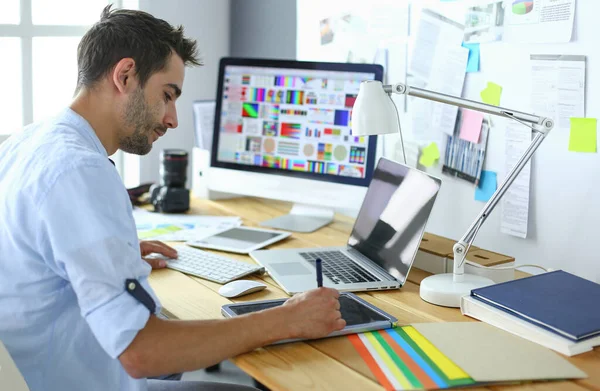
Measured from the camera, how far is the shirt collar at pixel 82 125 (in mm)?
1377

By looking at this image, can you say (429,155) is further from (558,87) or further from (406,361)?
(406,361)

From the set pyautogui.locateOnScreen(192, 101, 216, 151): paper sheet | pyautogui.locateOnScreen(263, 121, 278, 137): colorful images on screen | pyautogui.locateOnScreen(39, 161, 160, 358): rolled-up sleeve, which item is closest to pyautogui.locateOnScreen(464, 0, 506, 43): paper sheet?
pyautogui.locateOnScreen(263, 121, 278, 137): colorful images on screen

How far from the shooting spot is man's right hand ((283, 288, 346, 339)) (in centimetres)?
131

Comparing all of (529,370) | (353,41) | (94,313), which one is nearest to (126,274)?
(94,313)

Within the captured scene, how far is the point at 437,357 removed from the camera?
1.24 metres

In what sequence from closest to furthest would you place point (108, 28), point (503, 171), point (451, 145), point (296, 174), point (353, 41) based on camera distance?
point (108, 28) → point (503, 171) → point (451, 145) → point (296, 174) → point (353, 41)

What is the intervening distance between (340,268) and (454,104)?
0.48 metres

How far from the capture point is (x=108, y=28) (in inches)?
57.3

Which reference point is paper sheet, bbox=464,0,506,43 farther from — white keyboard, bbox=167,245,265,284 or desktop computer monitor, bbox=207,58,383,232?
white keyboard, bbox=167,245,265,284

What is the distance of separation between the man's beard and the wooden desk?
34 centimetres

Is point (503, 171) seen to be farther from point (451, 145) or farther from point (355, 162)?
point (355, 162)

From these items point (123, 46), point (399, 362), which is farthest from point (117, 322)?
point (123, 46)

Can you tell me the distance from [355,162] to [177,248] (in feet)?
1.87

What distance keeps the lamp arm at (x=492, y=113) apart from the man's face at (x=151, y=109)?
1.66ft
